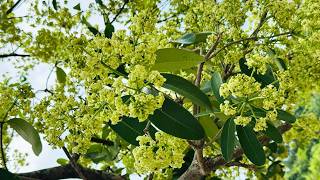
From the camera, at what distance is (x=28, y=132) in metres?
1.94

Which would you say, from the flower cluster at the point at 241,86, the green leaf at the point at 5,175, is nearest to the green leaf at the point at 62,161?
the green leaf at the point at 5,175

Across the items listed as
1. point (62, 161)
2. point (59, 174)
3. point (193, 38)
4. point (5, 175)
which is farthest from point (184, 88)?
point (62, 161)

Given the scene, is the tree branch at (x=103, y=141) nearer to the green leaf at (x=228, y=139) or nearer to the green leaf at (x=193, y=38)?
the green leaf at (x=193, y=38)

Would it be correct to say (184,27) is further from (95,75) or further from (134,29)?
(95,75)

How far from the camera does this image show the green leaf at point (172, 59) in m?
1.51

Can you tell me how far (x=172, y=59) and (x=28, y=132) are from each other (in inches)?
30.3

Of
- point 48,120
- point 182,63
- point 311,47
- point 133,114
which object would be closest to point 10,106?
point 48,120

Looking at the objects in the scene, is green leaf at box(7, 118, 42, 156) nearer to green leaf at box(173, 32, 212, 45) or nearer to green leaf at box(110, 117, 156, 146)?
green leaf at box(110, 117, 156, 146)

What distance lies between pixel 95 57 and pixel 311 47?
84 centimetres

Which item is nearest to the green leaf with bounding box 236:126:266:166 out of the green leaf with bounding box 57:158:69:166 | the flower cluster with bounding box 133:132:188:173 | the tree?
the tree

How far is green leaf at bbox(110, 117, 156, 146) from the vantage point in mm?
1571

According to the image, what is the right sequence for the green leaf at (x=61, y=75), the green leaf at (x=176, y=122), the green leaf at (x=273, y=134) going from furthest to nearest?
1. the green leaf at (x=61, y=75)
2. the green leaf at (x=273, y=134)
3. the green leaf at (x=176, y=122)

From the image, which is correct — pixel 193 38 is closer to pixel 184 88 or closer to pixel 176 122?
pixel 184 88

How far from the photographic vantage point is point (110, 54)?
1194mm
